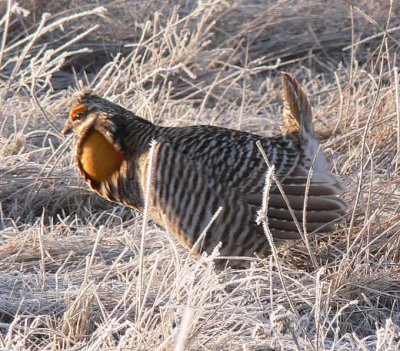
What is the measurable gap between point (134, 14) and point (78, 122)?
2.92 m

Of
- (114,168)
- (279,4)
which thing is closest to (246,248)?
(114,168)

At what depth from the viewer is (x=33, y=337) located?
3734 mm

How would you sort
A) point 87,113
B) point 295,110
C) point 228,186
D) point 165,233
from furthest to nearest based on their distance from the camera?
point 87,113 → point 295,110 → point 228,186 → point 165,233

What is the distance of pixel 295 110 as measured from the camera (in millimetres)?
4734

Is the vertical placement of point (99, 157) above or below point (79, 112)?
below

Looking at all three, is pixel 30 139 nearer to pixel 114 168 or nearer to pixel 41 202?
pixel 41 202

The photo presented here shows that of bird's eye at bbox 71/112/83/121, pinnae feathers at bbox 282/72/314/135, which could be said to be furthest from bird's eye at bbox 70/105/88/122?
pinnae feathers at bbox 282/72/314/135

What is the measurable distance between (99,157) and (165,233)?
0.74 metres

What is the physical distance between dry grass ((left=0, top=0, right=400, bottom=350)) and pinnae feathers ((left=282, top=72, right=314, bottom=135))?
266 millimetres

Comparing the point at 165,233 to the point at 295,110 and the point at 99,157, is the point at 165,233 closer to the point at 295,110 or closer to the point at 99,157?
the point at 99,157

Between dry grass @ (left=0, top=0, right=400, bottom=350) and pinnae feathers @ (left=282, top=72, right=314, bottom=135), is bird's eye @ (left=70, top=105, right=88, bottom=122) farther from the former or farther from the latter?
pinnae feathers @ (left=282, top=72, right=314, bottom=135)

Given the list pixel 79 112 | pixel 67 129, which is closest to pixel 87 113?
pixel 79 112

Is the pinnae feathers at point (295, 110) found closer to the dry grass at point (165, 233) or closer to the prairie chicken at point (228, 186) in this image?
the prairie chicken at point (228, 186)

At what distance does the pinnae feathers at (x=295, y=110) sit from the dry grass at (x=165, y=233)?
Result: 10.5 inches
